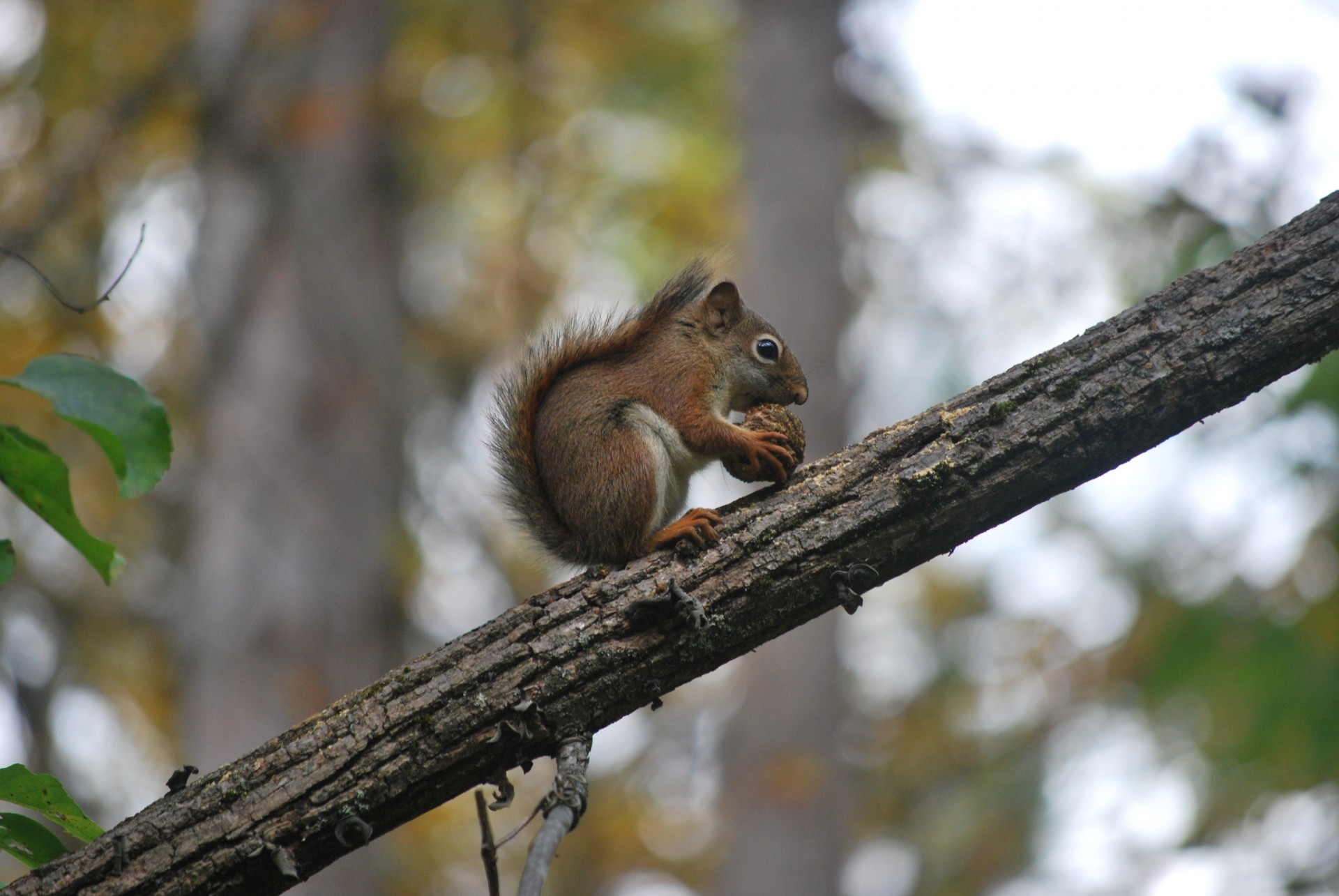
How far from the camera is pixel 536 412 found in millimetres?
3102

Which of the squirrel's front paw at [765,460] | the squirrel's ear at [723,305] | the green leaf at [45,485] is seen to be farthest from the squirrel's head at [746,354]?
the green leaf at [45,485]

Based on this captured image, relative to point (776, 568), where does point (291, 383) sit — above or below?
above

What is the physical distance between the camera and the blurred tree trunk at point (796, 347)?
6328mm

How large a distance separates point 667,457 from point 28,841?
1.71m

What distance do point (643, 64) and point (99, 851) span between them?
32.3 feet

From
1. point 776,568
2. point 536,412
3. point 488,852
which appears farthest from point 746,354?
point 488,852

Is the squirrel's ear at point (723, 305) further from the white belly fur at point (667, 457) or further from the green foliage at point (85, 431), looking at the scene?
the green foliage at point (85, 431)

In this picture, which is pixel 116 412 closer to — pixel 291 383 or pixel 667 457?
pixel 667 457

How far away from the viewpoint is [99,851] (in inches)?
76.2

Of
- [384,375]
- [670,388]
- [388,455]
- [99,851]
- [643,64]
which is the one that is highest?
[643,64]

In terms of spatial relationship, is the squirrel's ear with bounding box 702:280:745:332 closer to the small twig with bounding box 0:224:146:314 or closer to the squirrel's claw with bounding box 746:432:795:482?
the squirrel's claw with bounding box 746:432:795:482

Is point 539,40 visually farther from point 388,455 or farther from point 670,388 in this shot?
point 670,388

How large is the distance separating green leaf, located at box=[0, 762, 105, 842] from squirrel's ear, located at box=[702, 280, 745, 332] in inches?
89.1

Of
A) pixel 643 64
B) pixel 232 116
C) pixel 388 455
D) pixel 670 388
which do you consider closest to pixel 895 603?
pixel 643 64
